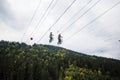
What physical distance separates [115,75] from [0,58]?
95941mm

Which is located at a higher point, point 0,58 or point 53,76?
point 0,58

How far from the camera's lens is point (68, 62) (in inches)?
6388

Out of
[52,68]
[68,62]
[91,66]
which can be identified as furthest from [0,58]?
[91,66]

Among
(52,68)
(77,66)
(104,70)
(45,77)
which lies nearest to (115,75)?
(104,70)

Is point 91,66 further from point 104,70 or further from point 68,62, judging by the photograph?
point 68,62

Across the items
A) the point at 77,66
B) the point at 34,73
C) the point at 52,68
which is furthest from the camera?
the point at 77,66

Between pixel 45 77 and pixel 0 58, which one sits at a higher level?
pixel 0 58

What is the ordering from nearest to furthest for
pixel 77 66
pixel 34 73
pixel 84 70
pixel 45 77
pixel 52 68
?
pixel 45 77 → pixel 34 73 → pixel 52 68 → pixel 84 70 → pixel 77 66

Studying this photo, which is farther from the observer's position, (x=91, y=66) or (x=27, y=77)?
(x=91, y=66)

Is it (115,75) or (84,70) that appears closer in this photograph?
(84,70)

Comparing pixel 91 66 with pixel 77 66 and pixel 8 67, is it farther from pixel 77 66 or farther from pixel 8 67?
pixel 8 67

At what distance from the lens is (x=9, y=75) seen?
101125 millimetres

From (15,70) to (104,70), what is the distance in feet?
281

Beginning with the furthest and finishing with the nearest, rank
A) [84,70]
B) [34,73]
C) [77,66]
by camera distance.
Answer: [77,66], [84,70], [34,73]
